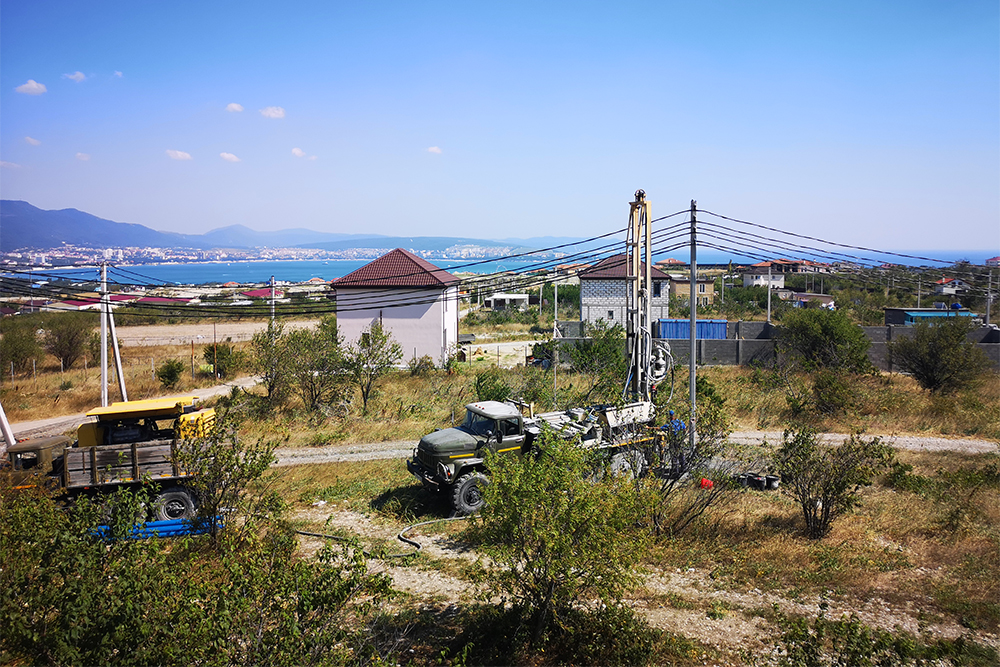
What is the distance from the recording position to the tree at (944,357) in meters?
22.7

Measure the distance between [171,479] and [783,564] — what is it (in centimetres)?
1117

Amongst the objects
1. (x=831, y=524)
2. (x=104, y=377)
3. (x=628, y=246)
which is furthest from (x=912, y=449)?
(x=104, y=377)

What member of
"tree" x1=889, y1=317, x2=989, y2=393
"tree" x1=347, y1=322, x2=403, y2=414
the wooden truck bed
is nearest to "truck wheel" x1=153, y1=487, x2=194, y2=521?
the wooden truck bed

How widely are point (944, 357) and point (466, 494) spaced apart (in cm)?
2074

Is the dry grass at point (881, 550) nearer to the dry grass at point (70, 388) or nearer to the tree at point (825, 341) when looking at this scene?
the tree at point (825, 341)

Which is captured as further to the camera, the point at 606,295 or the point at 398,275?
the point at 606,295

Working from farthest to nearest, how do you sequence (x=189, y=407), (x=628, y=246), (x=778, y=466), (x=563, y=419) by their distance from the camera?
(x=628, y=246), (x=563, y=419), (x=189, y=407), (x=778, y=466)

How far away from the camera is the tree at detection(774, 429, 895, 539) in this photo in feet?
34.8

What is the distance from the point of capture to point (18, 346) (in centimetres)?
2989

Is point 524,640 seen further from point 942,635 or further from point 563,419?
point 563,419

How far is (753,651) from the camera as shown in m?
7.31

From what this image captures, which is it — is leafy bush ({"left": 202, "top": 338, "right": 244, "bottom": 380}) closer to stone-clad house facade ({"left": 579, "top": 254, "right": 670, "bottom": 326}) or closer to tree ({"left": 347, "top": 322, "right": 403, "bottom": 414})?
tree ({"left": 347, "top": 322, "right": 403, "bottom": 414})

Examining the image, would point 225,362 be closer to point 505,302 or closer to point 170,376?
point 170,376

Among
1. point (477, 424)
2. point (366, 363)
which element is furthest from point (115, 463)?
point (366, 363)
